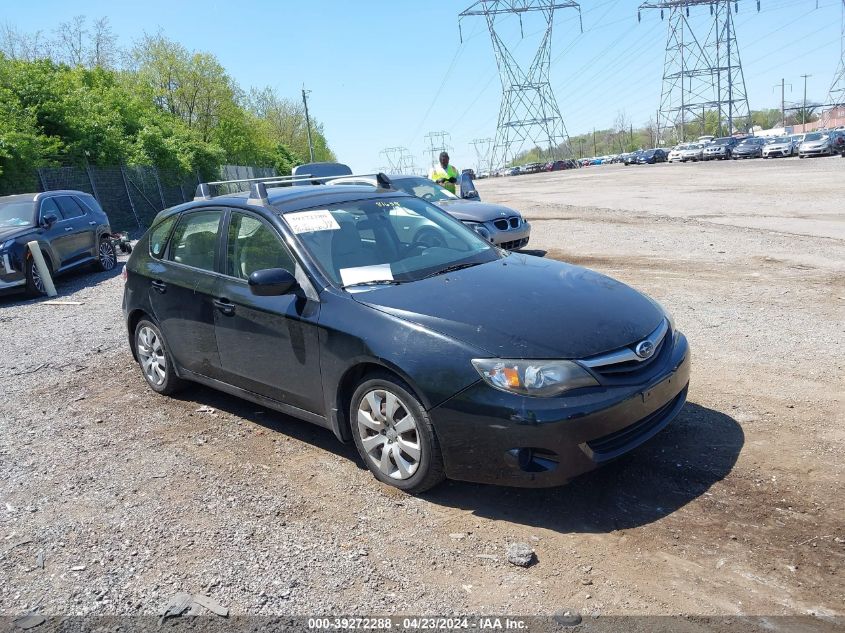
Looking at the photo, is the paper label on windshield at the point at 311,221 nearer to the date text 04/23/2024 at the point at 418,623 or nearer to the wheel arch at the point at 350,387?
the wheel arch at the point at 350,387

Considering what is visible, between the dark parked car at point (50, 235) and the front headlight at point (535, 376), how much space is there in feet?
34.8

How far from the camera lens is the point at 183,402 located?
5.86m

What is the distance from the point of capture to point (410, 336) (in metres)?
3.74

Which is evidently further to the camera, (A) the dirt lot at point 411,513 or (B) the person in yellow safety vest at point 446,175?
(B) the person in yellow safety vest at point 446,175

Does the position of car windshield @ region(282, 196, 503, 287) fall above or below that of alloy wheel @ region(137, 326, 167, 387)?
above

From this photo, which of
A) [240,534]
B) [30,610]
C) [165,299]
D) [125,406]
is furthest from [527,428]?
[125,406]

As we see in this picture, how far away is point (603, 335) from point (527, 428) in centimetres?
70

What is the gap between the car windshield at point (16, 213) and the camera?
1211cm

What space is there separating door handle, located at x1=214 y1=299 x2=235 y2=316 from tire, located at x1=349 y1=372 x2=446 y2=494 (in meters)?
1.28

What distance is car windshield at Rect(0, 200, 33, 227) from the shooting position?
39.7ft

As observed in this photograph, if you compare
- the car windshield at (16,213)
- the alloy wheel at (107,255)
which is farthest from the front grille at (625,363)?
the alloy wheel at (107,255)

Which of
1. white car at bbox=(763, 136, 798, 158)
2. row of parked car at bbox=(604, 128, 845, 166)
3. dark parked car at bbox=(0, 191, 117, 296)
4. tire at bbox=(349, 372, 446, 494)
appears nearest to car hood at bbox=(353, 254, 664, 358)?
tire at bbox=(349, 372, 446, 494)

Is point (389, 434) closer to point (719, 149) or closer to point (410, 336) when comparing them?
point (410, 336)

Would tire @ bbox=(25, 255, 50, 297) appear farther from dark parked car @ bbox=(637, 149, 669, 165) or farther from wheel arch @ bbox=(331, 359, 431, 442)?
dark parked car @ bbox=(637, 149, 669, 165)
